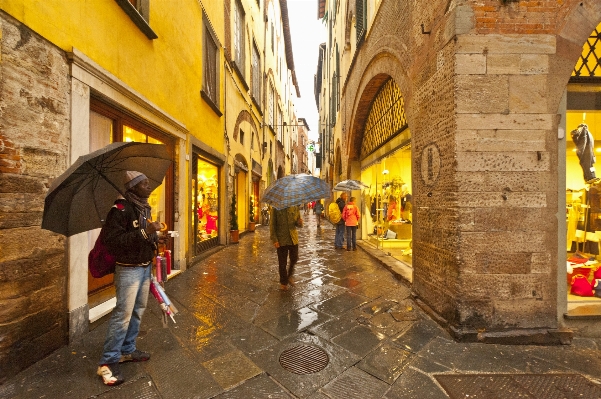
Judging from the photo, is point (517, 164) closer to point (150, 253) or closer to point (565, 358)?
point (565, 358)

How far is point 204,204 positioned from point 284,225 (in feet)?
14.0

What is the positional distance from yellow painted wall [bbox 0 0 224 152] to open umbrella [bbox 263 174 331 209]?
2597 mm

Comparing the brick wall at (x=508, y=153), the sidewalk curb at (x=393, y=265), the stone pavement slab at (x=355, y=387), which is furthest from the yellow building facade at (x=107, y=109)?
the sidewalk curb at (x=393, y=265)

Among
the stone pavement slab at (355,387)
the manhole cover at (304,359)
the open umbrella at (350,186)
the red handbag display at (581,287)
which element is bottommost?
the stone pavement slab at (355,387)

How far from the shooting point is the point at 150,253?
108 inches

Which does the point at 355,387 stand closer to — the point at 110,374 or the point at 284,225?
the point at 110,374

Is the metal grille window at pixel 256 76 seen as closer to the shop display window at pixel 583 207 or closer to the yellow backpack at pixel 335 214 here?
the yellow backpack at pixel 335 214

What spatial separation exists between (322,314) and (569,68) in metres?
4.16

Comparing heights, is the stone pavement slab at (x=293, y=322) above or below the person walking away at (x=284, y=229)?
below

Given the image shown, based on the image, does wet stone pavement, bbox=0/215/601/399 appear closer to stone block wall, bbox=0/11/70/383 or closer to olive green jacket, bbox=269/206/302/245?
stone block wall, bbox=0/11/70/383

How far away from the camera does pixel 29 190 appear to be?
2838 millimetres

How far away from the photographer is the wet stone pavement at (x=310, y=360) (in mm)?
2500

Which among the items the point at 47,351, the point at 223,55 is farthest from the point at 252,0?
the point at 47,351

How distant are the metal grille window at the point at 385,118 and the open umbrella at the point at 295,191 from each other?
2.61m
